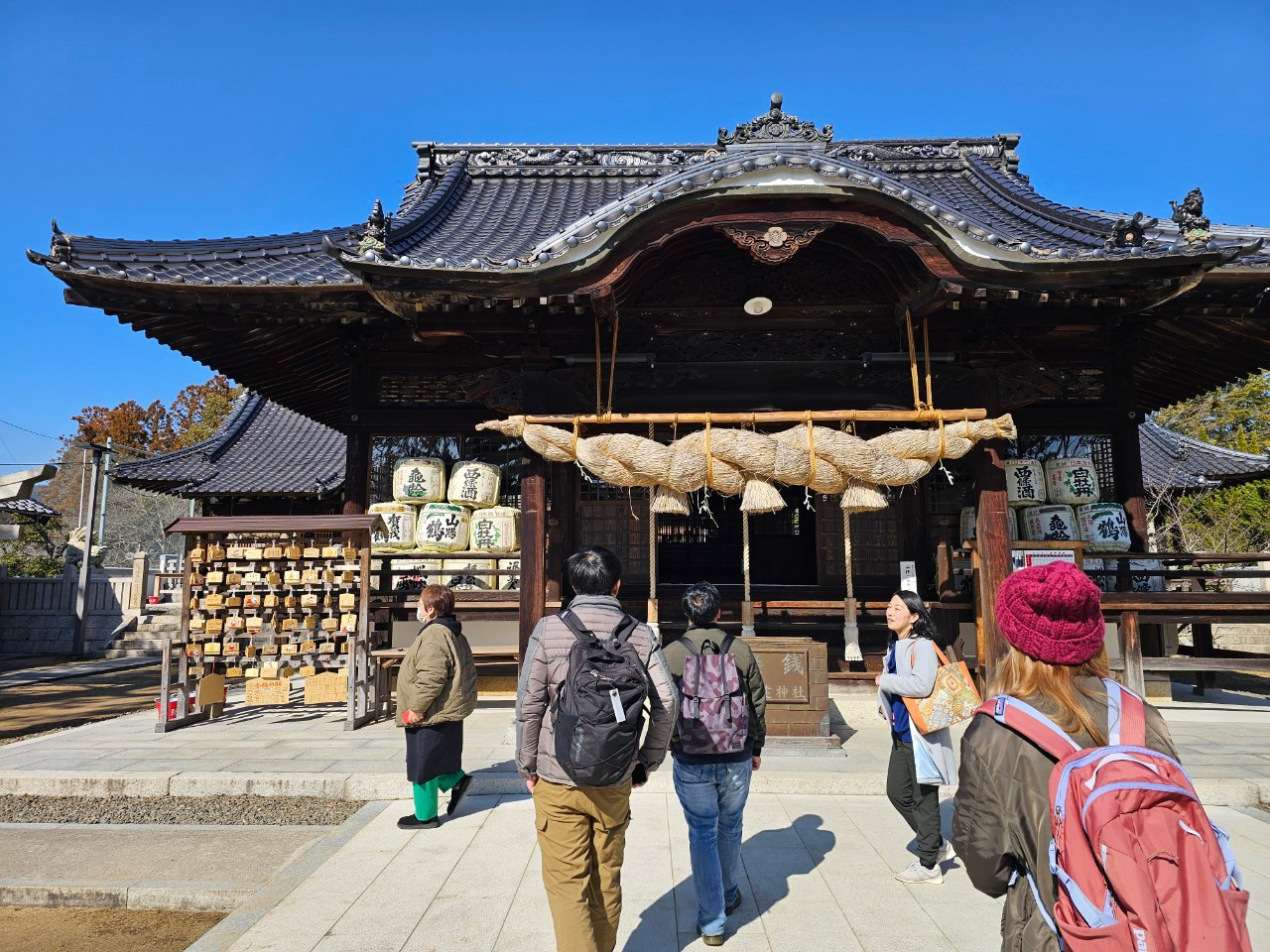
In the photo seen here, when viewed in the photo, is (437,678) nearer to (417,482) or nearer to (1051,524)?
(417,482)

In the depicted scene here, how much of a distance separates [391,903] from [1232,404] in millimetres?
28085

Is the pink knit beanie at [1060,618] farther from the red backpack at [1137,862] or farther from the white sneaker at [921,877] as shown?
the white sneaker at [921,877]

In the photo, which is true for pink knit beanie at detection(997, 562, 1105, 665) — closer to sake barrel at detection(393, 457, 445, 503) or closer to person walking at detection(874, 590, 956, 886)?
person walking at detection(874, 590, 956, 886)

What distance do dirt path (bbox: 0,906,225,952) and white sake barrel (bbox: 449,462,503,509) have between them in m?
4.48

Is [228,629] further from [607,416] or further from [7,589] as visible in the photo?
[7,589]

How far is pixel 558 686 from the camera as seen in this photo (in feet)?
10.1

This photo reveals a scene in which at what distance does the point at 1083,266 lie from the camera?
21.6 ft

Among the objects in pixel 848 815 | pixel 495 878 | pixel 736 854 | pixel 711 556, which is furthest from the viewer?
pixel 711 556

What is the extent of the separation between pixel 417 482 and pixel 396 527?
54cm

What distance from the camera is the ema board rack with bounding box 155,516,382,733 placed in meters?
7.95

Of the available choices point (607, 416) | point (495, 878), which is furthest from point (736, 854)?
point (607, 416)

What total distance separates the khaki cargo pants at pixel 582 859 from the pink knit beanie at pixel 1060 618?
173 centimetres

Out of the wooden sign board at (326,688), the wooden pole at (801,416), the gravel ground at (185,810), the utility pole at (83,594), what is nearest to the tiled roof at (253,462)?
the utility pole at (83,594)

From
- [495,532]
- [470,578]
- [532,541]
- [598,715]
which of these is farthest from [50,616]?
[598,715]
